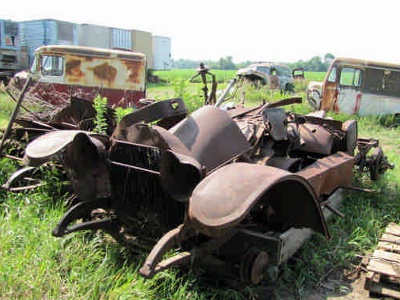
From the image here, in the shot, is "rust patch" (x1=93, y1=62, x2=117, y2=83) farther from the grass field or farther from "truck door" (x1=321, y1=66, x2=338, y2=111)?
the grass field

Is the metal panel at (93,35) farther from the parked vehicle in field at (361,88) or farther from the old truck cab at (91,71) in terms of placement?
the parked vehicle in field at (361,88)

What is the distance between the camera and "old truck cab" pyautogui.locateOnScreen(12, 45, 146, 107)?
10.7m

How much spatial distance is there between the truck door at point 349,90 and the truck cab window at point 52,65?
792 centimetres

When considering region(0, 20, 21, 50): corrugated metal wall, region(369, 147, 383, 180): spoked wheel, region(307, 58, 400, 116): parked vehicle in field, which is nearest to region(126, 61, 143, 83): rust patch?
region(307, 58, 400, 116): parked vehicle in field

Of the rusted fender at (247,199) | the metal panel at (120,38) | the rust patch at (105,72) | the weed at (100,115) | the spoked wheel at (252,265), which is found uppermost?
the metal panel at (120,38)

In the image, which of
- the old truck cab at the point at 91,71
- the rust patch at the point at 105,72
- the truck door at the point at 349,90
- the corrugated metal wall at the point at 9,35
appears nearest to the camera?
the old truck cab at the point at 91,71

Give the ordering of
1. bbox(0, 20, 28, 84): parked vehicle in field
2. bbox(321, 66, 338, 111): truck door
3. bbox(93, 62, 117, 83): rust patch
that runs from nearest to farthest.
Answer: bbox(93, 62, 117, 83): rust patch
bbox(321, 66, 338, 111): truck door
bbox(0, 20, 28, 84): parked vehicle in field

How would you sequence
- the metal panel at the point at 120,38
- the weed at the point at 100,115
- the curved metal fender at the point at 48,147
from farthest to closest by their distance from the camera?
the metal panel at the point at 120,38
the weed at the point at 100,115
the curved metal fender at the point at 48,147

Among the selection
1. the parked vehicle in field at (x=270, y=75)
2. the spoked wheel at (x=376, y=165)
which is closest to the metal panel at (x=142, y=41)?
the parked vehicle in field at (x=270, y=75)

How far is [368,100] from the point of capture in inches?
472

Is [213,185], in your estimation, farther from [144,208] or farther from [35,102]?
[35,102]

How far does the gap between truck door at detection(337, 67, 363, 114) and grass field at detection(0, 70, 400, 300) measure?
7.82 meters

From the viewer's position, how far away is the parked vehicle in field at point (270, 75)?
765 inches

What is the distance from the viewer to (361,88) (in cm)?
1205
